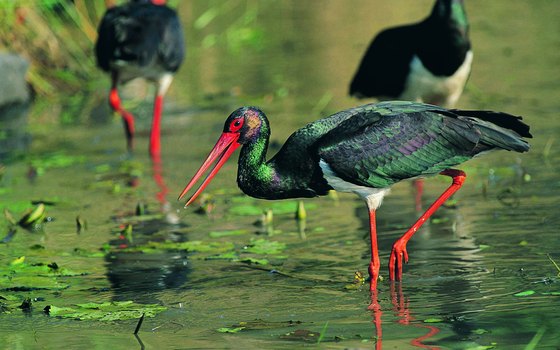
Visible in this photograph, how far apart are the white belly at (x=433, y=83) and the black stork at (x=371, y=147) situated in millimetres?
2896

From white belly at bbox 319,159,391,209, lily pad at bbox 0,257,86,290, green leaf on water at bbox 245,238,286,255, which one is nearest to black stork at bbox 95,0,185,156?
green leaf on water at bbox 245,238,286,255

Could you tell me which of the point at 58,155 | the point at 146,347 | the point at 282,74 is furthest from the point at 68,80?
the point at 146,347

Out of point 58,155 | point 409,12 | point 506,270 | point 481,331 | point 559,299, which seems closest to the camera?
point 481,331

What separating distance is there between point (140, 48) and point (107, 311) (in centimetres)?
533

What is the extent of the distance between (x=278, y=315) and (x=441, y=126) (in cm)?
157

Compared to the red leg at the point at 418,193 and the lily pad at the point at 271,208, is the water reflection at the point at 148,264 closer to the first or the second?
the lily pad at the point at 271,208

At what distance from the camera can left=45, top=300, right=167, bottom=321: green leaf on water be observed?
A: 6.09 m

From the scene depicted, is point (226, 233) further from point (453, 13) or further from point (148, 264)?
point (453, 13)

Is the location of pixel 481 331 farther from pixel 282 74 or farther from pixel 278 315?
pixel 282 74

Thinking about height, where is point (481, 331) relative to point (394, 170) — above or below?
below

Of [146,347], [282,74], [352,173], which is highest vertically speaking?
[282,74]

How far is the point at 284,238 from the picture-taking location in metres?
7.81

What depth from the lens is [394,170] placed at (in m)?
6.75

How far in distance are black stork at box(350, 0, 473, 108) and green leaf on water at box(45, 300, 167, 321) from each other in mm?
4134
